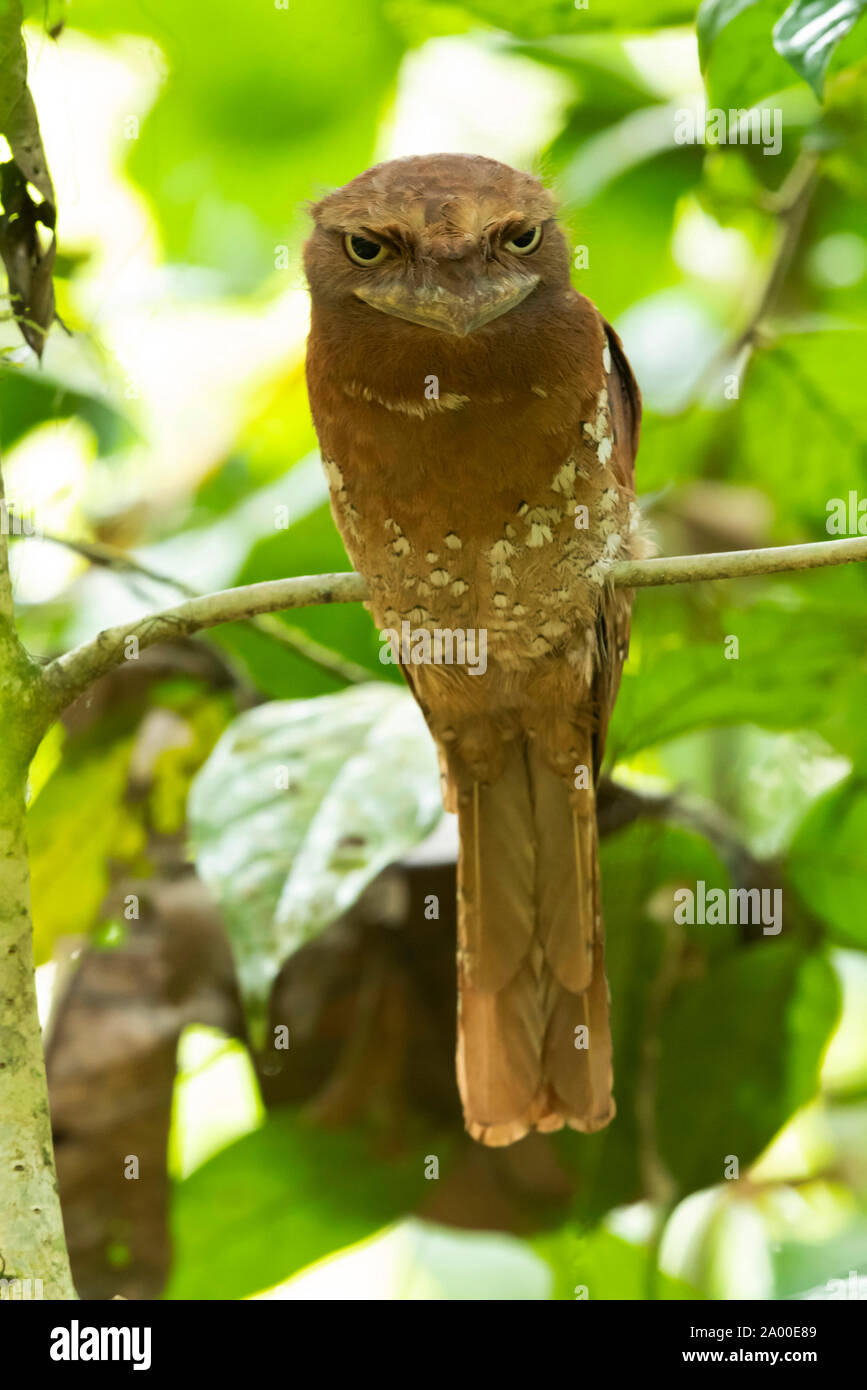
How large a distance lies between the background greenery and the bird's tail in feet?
0.55

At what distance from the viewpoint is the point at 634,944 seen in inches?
74.4

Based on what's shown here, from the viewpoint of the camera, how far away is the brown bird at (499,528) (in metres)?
1.32

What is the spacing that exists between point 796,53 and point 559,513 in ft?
1.72

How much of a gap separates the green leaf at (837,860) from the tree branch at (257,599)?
0.79 m

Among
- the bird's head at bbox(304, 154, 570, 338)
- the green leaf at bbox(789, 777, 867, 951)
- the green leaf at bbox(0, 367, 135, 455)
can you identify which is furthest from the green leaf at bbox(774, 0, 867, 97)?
the green leaf at bbox(0, 367, 135, 455)

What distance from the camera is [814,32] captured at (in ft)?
4.12

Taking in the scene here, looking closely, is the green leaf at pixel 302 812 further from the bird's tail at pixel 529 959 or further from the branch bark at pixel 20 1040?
the branch bark at pixel 20 1040

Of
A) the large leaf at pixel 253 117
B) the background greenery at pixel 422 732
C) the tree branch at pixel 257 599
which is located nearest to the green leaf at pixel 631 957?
the background greenery at pixel 422 732

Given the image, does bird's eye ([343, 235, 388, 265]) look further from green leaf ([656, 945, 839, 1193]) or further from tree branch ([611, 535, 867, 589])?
green leaf ([656, 945, 839, 1193])

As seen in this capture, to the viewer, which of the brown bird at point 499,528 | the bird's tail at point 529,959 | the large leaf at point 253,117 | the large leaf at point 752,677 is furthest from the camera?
the large leaf at point 253,117

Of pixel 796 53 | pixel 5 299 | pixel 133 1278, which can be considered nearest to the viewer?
pixel 5 299

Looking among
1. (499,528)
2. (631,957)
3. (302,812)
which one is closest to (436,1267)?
(631,957)
